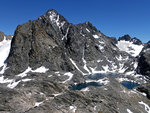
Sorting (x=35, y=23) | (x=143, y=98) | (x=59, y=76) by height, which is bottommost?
(x=143, y=98)

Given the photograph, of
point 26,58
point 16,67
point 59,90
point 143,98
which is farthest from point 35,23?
point 143,98

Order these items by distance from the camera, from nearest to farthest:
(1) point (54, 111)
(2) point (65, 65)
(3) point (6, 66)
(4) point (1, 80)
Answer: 1. (1) point (54, 111)
2. (4) point (1, 80)
3. (3) point (6, 66)
4. (2) point (65, 65)

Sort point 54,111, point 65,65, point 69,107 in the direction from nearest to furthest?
point 54,111 < point 69,107 < point 65,65

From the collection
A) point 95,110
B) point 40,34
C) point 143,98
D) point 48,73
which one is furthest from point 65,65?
point 95,110

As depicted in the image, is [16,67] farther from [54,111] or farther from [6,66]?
[54,111]

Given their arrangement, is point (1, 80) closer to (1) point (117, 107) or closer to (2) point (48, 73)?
(2) point (48, 73)

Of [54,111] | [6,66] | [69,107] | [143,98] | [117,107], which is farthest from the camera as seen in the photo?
[6,66]

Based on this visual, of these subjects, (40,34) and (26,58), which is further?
(40,34)

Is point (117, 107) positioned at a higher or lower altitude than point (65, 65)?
lower

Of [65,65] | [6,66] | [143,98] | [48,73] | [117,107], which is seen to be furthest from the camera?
[65,65]
